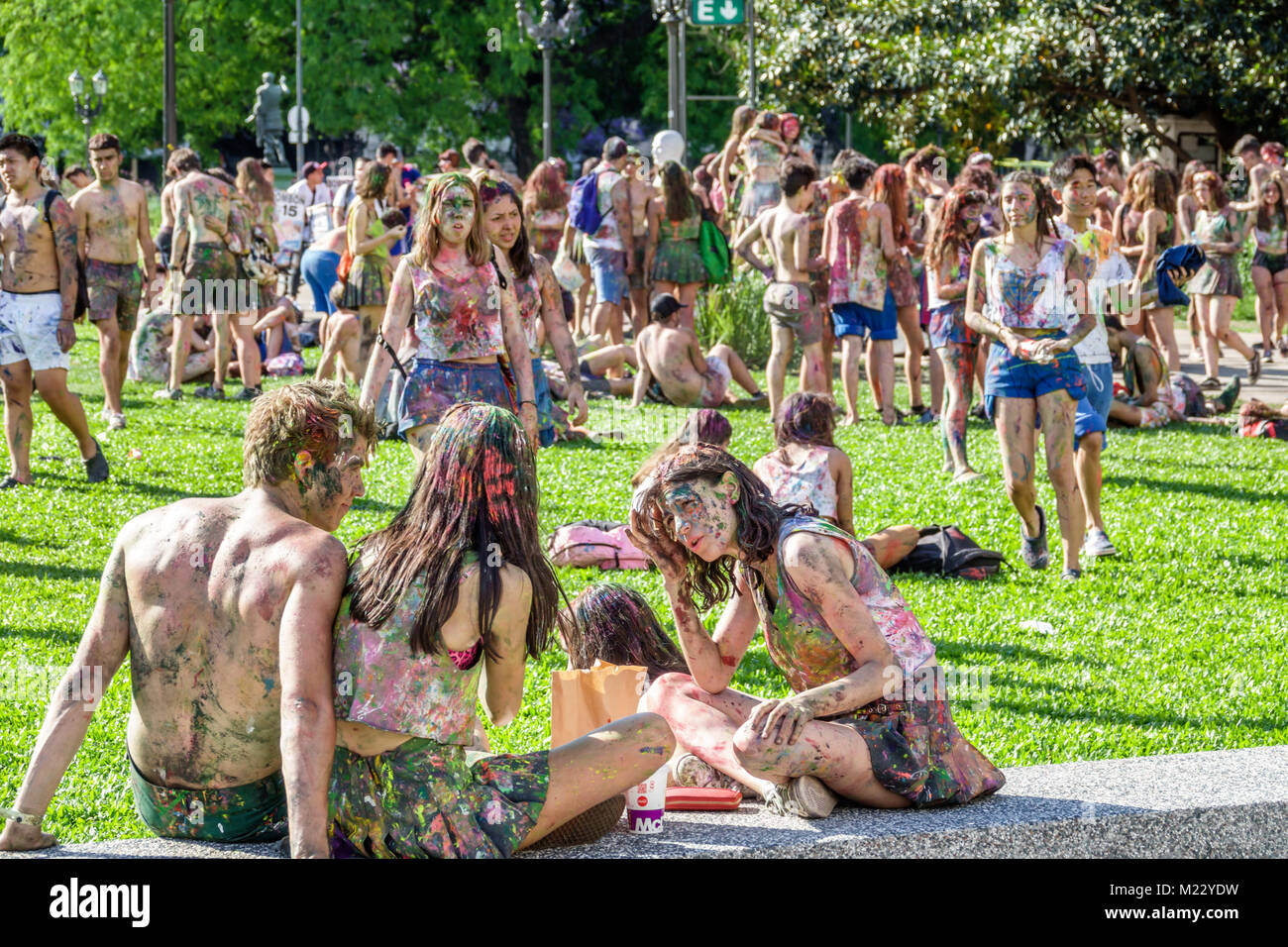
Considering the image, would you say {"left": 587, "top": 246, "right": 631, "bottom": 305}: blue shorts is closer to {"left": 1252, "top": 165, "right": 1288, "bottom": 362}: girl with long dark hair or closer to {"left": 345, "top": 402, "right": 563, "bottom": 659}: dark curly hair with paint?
{"left": 1252, "top": 165, "right": 1288, "bottom": 362}: girl with long dark hair

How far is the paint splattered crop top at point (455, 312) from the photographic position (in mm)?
6652

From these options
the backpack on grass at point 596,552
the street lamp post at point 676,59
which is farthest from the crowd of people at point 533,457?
the street lamp post at point 676,59

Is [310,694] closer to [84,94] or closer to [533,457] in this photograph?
[533,457]

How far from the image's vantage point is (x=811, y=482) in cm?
690

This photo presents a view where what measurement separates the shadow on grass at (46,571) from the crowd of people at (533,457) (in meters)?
1.48

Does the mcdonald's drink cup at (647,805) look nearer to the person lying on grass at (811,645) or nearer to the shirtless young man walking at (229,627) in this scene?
the person lying on grass at (811,645)

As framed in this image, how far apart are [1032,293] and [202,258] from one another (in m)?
7.19

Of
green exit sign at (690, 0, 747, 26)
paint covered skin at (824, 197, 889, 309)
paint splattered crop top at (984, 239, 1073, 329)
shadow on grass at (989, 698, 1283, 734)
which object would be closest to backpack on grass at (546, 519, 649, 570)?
paint splattered crop top at (984, 239, 1073, 329)

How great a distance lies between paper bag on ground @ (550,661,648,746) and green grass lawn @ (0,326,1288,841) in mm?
710

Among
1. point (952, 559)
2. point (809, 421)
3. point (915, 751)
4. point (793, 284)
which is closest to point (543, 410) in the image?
point (809, 421)

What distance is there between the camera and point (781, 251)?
36.7 feet
